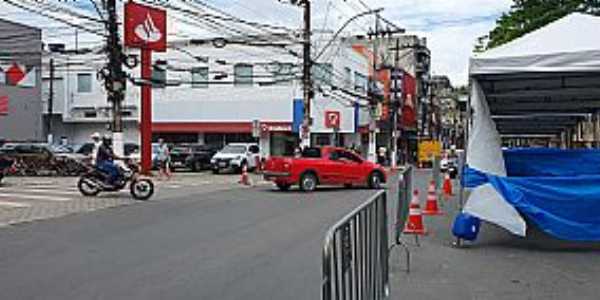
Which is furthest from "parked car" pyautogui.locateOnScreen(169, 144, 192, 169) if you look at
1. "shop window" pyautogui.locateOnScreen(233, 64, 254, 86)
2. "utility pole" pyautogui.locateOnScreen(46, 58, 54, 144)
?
"utility pole" pyautogui.locateOnScreen(46, 58, 54, 144)

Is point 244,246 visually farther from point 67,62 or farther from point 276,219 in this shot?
point 67,62

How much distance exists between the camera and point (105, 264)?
8.69 metres

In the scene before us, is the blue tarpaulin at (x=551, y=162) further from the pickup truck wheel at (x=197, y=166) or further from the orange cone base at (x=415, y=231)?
the pickup truck wheel at (x=197, y=166)

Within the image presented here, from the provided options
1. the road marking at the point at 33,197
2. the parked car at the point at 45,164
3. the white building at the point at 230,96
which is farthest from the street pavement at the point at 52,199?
the white building at the point at 230,96

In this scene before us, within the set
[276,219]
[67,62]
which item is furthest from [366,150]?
[276,219]

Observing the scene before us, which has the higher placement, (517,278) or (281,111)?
(281,111)

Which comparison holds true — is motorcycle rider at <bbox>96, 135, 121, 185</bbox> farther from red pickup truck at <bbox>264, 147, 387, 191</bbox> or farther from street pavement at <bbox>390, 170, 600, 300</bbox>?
street pavement at <bbox>390, 170, 600, 300</bbox>

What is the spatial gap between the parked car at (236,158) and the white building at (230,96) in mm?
6638

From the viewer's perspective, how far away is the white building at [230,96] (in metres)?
45.9

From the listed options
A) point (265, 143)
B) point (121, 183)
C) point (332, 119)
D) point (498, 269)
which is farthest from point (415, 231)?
point (265, 143)

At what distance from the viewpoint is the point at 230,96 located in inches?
1849

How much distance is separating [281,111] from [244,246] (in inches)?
1393

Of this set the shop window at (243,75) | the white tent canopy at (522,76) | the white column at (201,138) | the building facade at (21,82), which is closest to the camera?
the white tent canopy at (522,76)

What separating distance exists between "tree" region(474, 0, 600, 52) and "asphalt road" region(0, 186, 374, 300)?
997 cm
